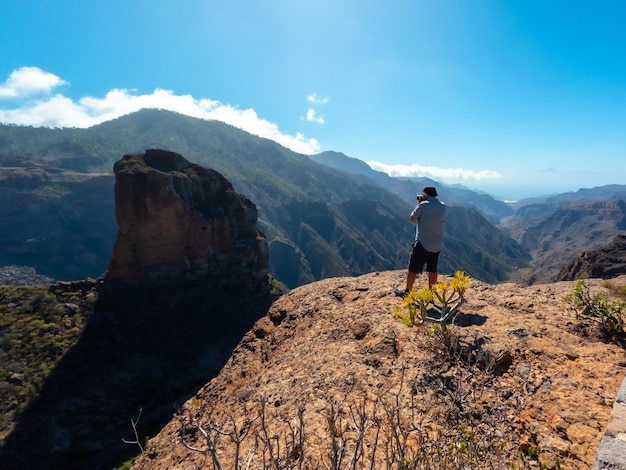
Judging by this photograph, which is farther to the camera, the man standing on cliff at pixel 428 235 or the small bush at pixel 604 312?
the man standing on cliff at pixel 428 235

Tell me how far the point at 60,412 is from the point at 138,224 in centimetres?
1932

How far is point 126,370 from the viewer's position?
2750 cm

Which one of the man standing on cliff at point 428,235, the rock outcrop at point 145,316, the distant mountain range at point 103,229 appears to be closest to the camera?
the man standing on cliff at point 428,235

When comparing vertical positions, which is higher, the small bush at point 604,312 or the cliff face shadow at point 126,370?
the small bush at point 604,312

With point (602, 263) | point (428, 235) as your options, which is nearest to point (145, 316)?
point (428, 235)

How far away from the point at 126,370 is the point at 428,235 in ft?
95.0

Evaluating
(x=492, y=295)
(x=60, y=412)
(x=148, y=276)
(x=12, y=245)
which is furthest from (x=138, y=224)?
(x=12, y=245)

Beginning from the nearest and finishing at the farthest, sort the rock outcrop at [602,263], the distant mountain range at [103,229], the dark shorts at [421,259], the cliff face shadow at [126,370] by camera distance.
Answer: the dark shorts at [421,259], the cliff face shadow at [126,370], the rock outcrop at [602,263], the distant mountain range at [103,229]

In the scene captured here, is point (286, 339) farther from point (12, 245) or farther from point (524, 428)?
point (12, 245)

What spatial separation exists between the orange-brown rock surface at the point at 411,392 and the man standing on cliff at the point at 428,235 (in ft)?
2.99

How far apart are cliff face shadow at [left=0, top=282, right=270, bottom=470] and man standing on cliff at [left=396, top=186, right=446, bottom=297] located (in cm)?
865

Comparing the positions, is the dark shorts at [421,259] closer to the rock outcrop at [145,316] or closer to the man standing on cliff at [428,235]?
the man standing on cliff at [428,235]

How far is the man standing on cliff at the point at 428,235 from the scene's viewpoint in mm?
7773

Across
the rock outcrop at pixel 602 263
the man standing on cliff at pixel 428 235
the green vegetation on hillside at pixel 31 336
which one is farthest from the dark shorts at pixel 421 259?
the rock outcrop at pixel 602 263
